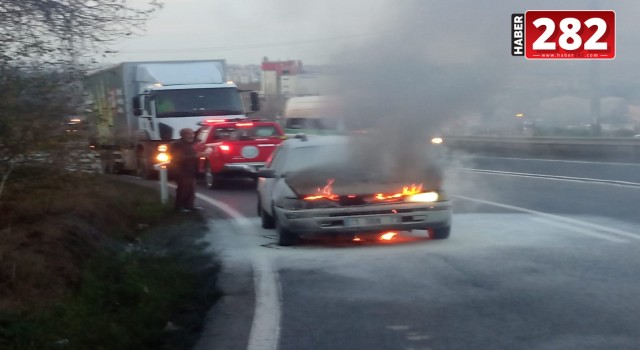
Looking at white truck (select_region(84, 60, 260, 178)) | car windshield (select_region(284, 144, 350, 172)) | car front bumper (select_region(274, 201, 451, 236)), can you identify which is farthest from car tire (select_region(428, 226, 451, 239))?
white truck (select_region(84, 60, 260, 178))

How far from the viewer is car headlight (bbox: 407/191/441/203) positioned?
12.7 metres

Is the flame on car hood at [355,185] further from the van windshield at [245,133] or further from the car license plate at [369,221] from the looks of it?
the van windshield at [245,133]

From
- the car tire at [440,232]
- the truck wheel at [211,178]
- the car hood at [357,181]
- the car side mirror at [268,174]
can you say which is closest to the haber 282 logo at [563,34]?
the car hood at [357,181]

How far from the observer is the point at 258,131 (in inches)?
944

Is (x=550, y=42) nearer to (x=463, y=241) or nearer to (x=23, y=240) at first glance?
(x=463, y=241)

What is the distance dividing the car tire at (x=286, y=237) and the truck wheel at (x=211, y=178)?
11.0m

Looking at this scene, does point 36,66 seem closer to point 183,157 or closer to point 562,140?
point 183,157

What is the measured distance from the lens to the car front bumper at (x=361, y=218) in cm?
1243

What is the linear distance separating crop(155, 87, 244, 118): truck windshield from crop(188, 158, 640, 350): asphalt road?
393 inches

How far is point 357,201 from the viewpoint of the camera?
41.0 ft

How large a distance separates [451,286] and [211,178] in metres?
15.1

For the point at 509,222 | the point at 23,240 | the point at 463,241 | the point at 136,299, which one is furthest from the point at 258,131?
the point at 136,299

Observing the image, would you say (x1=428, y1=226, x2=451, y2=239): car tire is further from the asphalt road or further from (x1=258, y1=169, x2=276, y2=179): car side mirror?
(x1=258, y1=169, x2=276, y2=179): car side mirror

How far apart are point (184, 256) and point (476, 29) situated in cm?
475
